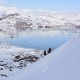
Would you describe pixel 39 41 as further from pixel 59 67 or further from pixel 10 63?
pixel 59 67

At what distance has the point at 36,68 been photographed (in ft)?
10.0

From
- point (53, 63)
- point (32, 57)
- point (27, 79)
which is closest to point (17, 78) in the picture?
point (27, 79)

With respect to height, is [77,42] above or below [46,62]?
above

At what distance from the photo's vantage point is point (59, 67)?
8.81 feet

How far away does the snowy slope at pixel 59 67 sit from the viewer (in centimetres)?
245

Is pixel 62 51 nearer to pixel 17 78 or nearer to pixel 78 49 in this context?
pixel 78 49

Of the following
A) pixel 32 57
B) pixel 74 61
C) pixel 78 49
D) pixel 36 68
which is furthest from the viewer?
pixel 32 57

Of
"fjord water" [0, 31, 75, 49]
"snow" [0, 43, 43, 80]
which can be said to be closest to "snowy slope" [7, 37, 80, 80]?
"snow" [0, 43, 43, 80]

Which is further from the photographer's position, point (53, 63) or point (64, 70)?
point (53, 63)

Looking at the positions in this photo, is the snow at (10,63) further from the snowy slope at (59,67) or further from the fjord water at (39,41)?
the snowy slope at (59,67)

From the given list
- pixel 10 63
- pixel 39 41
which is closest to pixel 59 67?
pixel 10 63

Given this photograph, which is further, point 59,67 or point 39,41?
point 39,41

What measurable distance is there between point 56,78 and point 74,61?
294 millimetres

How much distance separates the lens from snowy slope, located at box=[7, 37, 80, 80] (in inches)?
96.3
